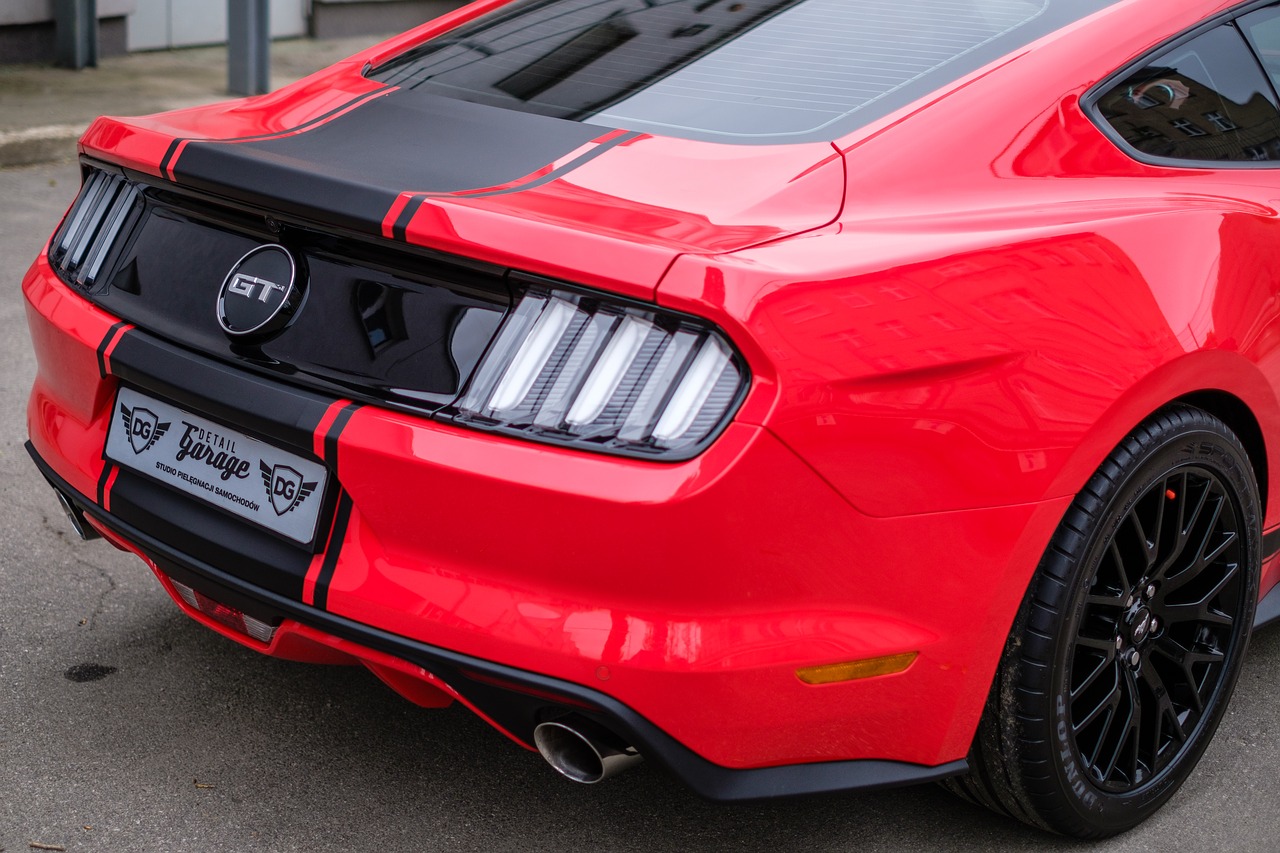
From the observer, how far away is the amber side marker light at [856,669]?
186 cm

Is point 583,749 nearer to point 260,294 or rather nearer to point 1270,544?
point 260,294

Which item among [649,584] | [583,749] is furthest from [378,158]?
[583,749]

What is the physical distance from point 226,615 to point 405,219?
0.79m

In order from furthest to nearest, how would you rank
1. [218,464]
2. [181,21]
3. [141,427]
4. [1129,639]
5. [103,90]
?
[181,21] < [103,90] < [1129,639] < [141,427] < [218,464]

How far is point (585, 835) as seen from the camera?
2.30m

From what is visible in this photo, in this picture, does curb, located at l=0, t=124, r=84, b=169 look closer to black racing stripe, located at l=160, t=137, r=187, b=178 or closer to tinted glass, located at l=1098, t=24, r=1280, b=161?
black racing stripe, located at l=160, t=137, r=187, b=178

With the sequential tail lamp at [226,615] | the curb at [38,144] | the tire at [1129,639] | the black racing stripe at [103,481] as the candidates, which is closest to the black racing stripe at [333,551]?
the sequential tail lamp at [226,615]

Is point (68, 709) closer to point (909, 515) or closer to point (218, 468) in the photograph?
point (218, 468)

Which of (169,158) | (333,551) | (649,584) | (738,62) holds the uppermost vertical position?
(738,62)

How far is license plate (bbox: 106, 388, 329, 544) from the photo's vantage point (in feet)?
6.45

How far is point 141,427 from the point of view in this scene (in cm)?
219

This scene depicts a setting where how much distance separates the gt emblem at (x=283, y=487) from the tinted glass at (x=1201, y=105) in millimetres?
1407

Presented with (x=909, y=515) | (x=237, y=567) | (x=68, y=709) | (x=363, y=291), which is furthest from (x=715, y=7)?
(x=68, y=709)

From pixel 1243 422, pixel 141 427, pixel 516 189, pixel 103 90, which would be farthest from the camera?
pixel 103 90
